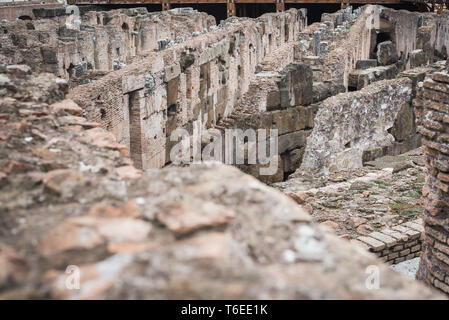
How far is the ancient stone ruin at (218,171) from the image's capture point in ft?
7.04

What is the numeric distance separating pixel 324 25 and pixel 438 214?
14.8 metres

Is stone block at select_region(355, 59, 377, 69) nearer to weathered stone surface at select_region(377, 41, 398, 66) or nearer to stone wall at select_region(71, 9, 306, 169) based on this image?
weathered stone surface at select_region(377, 41, 398, 66)

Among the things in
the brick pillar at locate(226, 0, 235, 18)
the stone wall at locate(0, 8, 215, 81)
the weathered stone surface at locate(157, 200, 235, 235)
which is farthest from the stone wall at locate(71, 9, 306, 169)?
the brick pillar at locate(226, 0, 235, 18)

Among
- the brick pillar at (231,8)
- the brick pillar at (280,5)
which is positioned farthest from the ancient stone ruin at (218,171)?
the brick pillar at (231,8)

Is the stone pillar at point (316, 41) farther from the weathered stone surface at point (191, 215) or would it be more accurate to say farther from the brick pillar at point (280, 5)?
the weathered stone surface at point (191, 215)

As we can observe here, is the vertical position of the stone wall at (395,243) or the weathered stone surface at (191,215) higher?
the weathered stone surface at (191,215)

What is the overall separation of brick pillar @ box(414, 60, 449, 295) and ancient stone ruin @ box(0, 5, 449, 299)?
0.01 m

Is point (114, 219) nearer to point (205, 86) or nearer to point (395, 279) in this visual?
point (395, 279)

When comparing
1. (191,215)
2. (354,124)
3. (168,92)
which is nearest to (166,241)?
(191,215)

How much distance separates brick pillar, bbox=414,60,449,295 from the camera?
520 cm

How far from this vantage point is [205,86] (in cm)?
1098

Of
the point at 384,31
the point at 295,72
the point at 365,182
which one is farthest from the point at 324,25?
the point at 365,182

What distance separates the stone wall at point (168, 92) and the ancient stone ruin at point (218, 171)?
34 mm

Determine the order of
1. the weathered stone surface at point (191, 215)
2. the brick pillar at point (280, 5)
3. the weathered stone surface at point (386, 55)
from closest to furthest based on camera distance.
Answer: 1. the weathered stone surface at point (191, 215)
2. the weathered stone surface at point (386, 55)
3. the brick pillar at point (280, 5)
